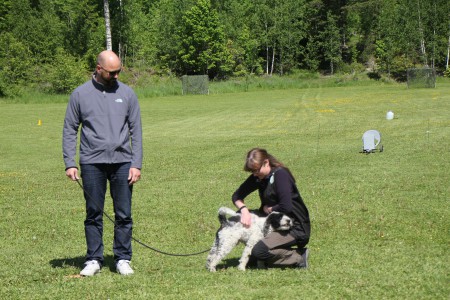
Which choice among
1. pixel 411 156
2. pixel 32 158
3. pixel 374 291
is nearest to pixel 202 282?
pixel 374 291

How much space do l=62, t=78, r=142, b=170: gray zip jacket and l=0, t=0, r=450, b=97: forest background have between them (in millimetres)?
67043

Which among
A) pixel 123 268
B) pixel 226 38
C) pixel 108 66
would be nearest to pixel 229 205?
pixel 123 268

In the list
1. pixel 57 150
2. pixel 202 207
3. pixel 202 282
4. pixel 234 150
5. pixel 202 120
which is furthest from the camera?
pixel 202 120

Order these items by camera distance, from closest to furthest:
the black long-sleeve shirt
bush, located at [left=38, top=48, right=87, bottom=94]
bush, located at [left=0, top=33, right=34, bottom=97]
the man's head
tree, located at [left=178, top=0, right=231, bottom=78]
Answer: the man's head < the black long-sleeve shirt < bush, located at [left=38, top=48, right=87, bottom=94] < bush, located at [left=0, top=33, right=34, bottom=97] < tree, located at [left=178, top=0, right=231, bottom=78]

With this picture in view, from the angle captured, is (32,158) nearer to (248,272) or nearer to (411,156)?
(411,156)

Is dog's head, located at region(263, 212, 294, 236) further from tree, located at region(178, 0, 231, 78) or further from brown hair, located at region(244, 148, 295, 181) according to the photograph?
tree, located at region(178, 0, 231, 78)

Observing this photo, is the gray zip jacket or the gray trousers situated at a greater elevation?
the gray zip jacket

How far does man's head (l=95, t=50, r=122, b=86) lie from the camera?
22.6ft

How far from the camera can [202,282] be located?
22.0 feet

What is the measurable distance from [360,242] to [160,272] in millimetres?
3063

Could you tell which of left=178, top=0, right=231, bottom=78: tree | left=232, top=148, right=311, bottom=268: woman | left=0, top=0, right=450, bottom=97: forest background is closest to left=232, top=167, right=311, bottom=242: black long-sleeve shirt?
left=232, top=148, right=311, bottom=268: woman

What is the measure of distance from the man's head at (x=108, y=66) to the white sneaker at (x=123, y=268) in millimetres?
2014

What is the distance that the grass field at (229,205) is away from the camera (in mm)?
6516

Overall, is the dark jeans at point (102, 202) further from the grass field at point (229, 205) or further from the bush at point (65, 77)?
the bush at point (65, 77)
